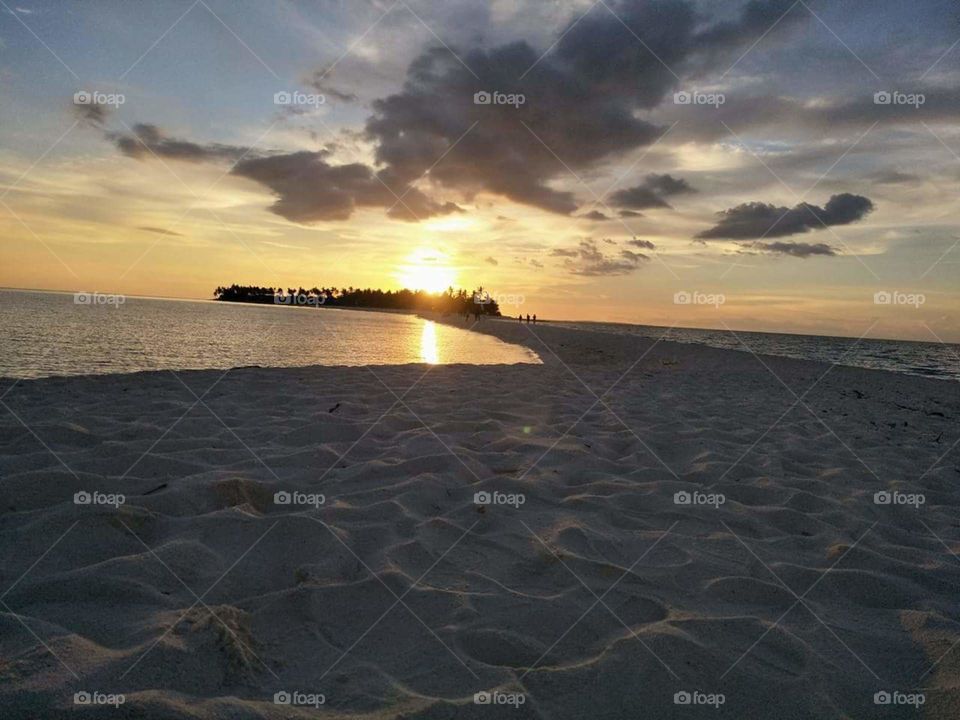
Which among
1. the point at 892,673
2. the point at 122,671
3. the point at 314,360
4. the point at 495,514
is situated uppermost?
the point at 314,360

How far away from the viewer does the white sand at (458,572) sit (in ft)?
7.33

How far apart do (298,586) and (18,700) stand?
1.19m

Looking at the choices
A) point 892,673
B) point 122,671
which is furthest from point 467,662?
point 892,673

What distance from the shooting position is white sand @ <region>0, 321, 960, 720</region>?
2234 mm

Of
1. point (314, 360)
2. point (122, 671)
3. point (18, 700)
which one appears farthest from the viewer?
point (314, 360)

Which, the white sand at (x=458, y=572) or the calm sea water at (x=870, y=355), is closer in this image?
the white sand at (x=458, y=572)

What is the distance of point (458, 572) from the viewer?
3.17 metres

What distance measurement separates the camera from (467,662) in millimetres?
2393

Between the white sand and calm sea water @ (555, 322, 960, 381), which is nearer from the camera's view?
the white sand

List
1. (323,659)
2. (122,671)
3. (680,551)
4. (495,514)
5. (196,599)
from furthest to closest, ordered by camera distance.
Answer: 1. (495,514)
2. (680,551)
3. (196,599)
4. (323,659)
5. (122,671)

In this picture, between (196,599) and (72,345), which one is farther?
(72,345)

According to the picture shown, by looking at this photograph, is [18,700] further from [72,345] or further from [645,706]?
[72,345]

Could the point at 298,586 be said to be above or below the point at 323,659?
above

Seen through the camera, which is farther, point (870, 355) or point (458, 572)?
point (870, 355)
